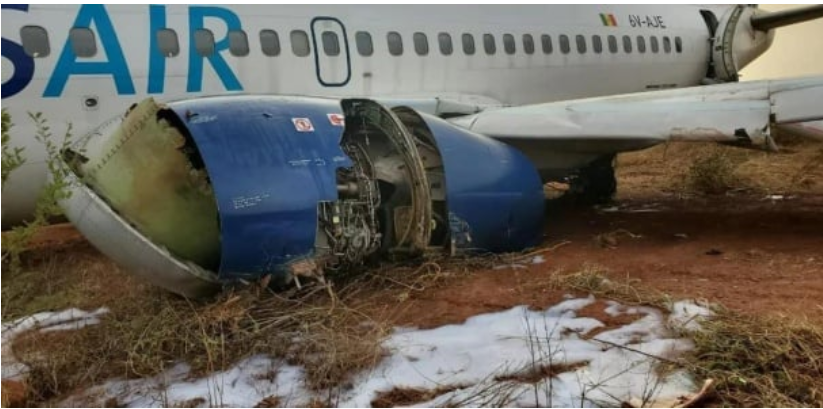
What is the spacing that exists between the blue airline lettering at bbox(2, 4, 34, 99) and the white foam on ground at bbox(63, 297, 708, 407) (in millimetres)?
3629

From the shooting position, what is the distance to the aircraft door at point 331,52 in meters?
8.87

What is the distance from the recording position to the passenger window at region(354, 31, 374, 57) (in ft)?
30.1

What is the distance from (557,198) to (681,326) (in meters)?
6.83

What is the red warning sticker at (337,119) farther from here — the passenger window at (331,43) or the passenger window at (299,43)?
the passenger window at (331,43)

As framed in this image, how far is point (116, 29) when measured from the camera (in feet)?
24.9

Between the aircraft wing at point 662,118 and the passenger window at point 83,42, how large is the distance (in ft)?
11.2

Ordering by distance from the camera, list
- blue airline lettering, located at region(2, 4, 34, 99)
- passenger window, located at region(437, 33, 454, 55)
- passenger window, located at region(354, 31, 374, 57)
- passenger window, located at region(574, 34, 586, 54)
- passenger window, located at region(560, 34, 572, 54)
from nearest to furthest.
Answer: blue airline lettering, located at region(2, 4, 34, 99)
passenger window, located at region(354, 31, 374, 57)
passenger window, located at region(437, 33, 454, 55)
passenger window, located at region(560, 34, 572, 54)
passenger window, located at region(574, 34, 586, 54)

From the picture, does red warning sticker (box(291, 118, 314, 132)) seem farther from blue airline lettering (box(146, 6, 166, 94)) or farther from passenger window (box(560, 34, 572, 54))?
passenger window (box(560, 34, 572, 54))

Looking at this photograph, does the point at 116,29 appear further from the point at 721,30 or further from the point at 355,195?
the point at 721,30

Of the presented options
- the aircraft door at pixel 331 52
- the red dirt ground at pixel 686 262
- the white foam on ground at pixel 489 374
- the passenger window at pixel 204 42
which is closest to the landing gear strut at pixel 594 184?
the red dirt ground at pixel 686 262

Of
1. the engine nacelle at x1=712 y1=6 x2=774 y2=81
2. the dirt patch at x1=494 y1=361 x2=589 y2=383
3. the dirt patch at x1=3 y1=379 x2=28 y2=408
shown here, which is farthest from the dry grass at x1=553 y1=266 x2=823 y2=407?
the engine nacelle at x1=712 y1=6 x2=774 y2=81

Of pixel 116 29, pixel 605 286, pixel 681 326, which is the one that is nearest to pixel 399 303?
pixel 605 286

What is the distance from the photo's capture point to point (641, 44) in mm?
12930

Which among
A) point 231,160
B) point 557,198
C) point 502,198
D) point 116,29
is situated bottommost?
point 557,198
